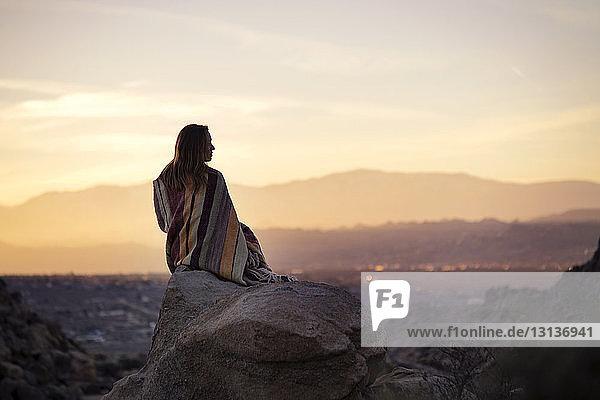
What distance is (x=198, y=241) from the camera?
8.16 m

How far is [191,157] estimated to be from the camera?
26.4 feet

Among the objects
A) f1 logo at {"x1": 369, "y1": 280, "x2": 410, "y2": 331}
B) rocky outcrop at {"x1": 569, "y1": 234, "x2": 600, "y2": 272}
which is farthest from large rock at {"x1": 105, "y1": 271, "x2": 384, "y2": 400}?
rocky outcrop at {"x1": 569, "y1": 234, "x2": 600, "y2": 272}

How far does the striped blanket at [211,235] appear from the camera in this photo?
8109 millimetres

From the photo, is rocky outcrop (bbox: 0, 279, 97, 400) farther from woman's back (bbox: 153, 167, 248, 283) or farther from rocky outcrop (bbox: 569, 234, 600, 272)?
woman's back (bbox: 153, 167, 248, 283)

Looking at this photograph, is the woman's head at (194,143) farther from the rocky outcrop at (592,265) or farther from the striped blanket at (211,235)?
the rocky outcrop at (592,265)

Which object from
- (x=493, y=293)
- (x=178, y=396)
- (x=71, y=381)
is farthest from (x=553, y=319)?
(x=71, y=381)

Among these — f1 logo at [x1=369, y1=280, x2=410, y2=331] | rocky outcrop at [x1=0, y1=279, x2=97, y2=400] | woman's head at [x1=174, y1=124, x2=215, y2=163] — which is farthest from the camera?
rocky outcrop at [x1=0, y1=279, x2=97, y2=400]

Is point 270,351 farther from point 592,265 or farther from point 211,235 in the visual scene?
point 592,265

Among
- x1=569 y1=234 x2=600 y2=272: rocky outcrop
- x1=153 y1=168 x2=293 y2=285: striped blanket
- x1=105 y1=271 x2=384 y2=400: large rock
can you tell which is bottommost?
x1=569 y1=234 x2=600 y2=272: rocky outcrop

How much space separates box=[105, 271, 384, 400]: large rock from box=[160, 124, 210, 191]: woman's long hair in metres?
1.36

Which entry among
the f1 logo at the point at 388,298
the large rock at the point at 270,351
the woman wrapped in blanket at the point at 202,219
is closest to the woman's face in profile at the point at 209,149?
the woman wrapped in blanket at the point at 202,219

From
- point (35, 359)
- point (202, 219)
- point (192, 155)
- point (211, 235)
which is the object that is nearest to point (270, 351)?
point (211, 235)

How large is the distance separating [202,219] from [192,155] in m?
0.63

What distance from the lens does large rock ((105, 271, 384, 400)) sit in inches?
251
